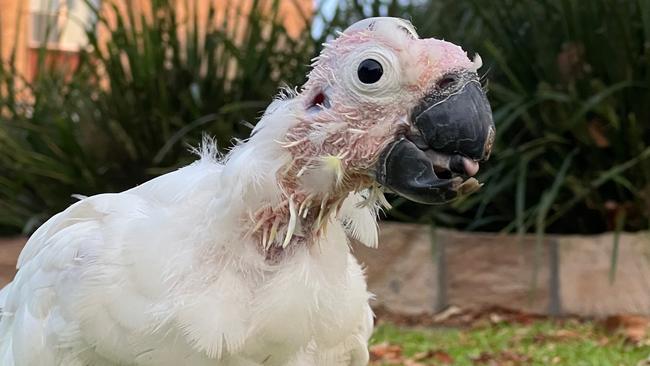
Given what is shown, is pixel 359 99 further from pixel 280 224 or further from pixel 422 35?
pixel 422 35

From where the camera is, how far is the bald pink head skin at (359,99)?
1049mm

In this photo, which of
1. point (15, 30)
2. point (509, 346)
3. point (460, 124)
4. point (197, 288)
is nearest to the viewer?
point (460, 124)

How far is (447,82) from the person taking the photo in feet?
3.42

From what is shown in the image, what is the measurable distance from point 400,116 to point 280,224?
0.26 meters

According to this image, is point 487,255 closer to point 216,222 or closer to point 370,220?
point 370,220

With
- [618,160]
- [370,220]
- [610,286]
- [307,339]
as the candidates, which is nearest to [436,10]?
[618,160]

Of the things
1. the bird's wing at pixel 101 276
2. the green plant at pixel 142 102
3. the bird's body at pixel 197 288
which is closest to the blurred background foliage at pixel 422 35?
the green plant at pixel 142 102

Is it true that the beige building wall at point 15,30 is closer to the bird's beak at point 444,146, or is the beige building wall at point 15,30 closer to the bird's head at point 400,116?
the bird's head at point 400,116

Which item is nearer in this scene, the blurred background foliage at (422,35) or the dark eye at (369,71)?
the dark eye at (369,71)

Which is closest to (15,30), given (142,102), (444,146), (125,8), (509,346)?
(125,8)

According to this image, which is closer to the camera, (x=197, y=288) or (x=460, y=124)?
(x=460, y=124)

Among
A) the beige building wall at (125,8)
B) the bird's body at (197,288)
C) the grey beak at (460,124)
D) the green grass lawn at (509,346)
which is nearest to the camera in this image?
the grey beak at (460,124)

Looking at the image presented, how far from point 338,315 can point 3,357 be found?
655mm

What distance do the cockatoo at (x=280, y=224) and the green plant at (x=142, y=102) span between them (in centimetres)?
228
